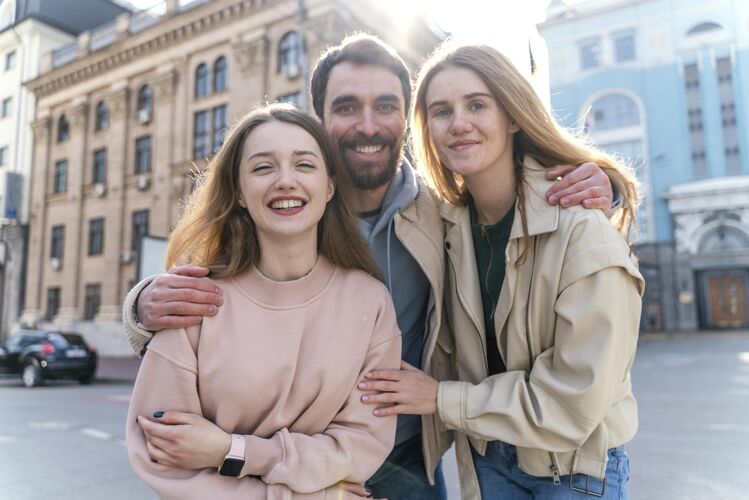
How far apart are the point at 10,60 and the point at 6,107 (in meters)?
2.81

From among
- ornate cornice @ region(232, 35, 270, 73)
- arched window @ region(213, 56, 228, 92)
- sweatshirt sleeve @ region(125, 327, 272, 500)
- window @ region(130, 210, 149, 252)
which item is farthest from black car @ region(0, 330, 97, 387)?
sweatshirt sleeve @ region(125, 327, 272, 500)

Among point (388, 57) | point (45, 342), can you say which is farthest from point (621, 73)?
point (388, 57)

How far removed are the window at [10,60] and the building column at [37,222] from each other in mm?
4769

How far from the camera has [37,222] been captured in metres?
31.4

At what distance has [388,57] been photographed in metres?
2.78

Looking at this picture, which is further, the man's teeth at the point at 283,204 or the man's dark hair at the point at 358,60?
the man's dark hair at the point at 358,60

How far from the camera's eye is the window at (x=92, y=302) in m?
27.9

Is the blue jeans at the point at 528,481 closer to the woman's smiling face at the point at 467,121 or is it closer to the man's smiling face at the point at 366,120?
the woman's smiling face at the point at 467,121

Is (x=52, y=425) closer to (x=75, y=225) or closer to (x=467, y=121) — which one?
(x=467, y=121)

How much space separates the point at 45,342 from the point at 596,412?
58.7ft

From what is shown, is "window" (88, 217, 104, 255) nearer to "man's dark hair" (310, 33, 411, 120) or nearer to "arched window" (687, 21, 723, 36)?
"man's dark hair" (310, 33, 411, 120)

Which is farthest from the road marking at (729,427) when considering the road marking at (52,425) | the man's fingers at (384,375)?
the road marking at (52,425)

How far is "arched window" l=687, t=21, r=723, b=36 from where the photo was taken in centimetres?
3594

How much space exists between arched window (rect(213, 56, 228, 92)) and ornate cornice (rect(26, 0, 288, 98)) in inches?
55.4
